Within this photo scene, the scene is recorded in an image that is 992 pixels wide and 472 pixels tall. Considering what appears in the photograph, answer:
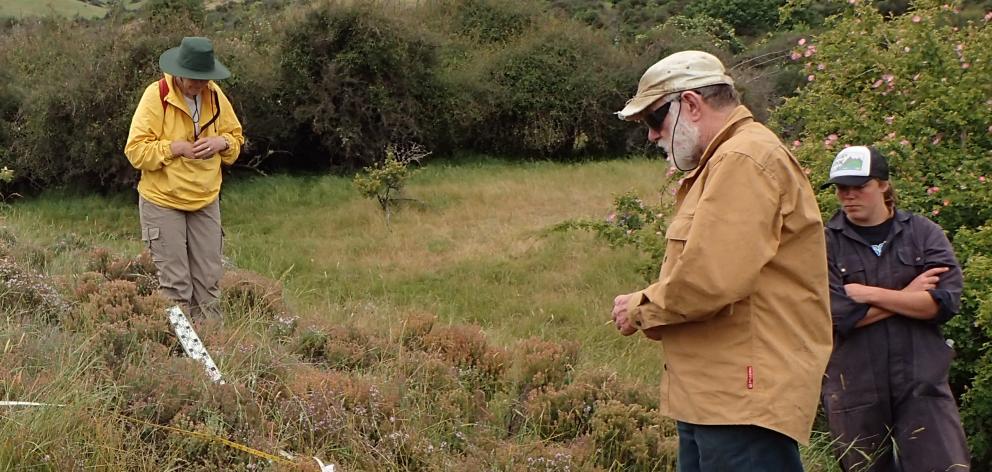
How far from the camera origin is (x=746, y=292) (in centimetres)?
257

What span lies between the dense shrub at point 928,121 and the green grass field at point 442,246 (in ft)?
6.96

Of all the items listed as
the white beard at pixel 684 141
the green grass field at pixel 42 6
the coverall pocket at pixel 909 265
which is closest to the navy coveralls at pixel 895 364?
the coverall pocket at pixel 909 265

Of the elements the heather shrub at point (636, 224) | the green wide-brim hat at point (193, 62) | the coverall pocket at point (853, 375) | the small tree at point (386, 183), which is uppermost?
the green wide-brim hat at point (193, 62)

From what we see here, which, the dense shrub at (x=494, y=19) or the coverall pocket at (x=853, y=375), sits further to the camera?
the dense shrub at (x=494, y=19)

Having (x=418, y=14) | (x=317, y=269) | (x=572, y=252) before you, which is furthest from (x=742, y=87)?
(x=317, y=269)

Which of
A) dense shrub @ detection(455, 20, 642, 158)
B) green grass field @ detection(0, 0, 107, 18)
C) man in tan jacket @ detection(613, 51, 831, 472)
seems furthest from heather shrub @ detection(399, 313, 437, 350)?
green grass field @ detection(0, 0, 107, 18)

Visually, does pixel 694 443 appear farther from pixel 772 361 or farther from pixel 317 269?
pixel 317 269

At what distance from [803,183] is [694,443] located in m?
0.94

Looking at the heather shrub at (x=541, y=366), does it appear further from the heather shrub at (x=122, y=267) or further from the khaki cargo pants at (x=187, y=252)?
the heather shrub at (x=122, y=267)

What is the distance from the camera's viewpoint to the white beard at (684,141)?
2.84m

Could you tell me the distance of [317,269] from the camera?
34.3 ft

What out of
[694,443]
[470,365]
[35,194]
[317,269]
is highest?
[694,443]

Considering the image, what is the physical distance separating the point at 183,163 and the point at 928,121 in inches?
188

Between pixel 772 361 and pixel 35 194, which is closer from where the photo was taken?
pixel 772 361
